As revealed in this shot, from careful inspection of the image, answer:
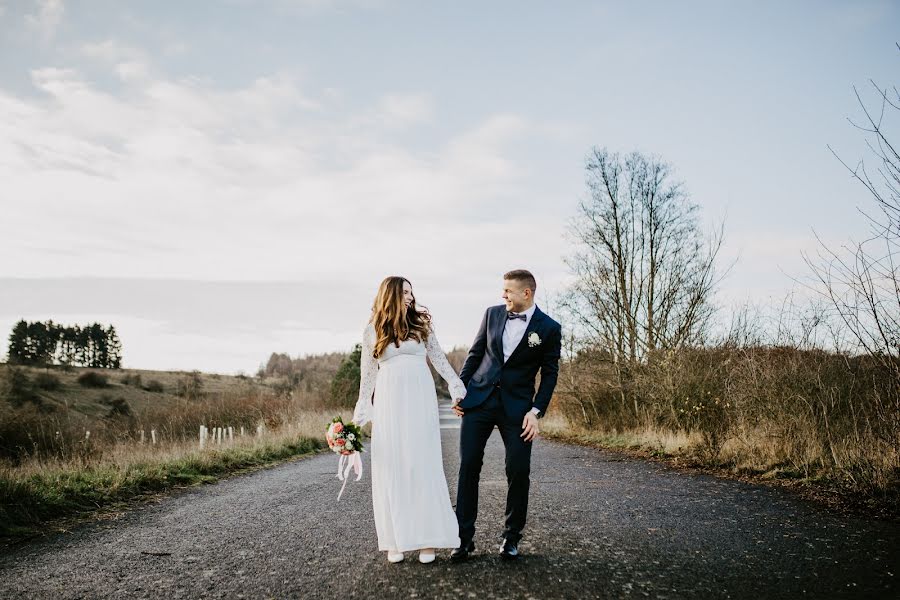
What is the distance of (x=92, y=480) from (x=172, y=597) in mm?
5192

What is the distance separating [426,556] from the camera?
14.5 feet

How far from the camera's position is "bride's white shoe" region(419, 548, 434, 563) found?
14.5ft

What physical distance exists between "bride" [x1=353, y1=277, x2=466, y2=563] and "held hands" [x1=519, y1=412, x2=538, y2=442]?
57cm

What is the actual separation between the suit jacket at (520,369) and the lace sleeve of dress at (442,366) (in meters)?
0.08

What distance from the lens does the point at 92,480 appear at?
26.4ft

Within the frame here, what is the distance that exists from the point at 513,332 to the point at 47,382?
42473 millimetres

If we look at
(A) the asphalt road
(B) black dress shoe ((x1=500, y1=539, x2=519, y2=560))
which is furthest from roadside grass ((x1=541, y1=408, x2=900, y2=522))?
(B) black dress shoe ((x1=500, y1=539, x2=519, y2=560))

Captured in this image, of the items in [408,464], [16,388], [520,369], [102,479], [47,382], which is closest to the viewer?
[408,464]

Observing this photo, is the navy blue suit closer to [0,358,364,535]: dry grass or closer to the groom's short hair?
the groom's short hair

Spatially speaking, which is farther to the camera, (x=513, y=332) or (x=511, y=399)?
(x=513, y=332)

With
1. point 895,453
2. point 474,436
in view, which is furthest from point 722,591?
point 895,453

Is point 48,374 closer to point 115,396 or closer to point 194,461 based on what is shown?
point 115,396

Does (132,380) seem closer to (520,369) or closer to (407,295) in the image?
(407,295)

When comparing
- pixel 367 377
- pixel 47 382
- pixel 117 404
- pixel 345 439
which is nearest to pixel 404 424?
pixel 367 377
